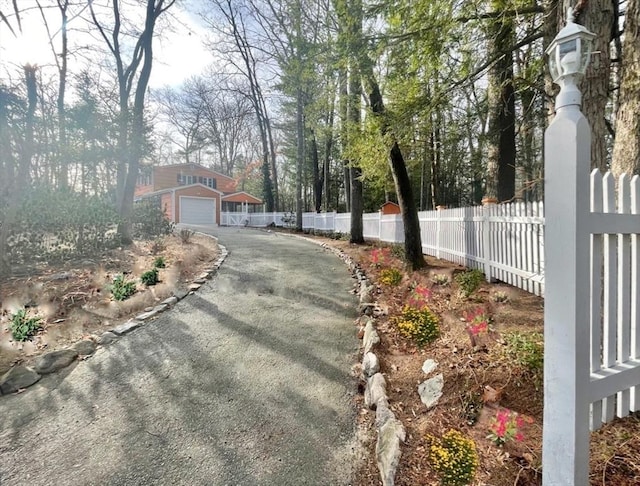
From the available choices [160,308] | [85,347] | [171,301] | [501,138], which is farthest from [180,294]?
[501,138]

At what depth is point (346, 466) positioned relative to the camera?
213 centimetres

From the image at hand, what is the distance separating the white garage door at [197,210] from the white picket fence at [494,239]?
18744mm

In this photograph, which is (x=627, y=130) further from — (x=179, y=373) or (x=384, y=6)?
(x=179, y=373)

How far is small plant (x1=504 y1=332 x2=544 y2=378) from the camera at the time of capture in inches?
92.4

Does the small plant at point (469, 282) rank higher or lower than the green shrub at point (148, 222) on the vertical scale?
lower

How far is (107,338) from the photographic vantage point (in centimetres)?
407

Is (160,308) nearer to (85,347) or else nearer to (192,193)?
(85,347)

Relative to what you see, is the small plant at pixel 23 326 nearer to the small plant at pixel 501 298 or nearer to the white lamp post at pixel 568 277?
the white lamp post at pixel 568 277

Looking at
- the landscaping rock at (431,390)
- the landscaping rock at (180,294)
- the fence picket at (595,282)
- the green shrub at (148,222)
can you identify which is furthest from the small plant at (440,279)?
the green shrub at (148,222)

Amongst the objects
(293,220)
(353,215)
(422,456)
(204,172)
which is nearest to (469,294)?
(422,456)

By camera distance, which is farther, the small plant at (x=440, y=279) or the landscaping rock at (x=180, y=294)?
the landscaping rock at (x=180, y=294)

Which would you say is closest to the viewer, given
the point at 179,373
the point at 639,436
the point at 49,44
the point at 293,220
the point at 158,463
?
the point at 639,436

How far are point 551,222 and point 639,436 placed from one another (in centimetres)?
139

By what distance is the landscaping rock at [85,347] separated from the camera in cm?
378
